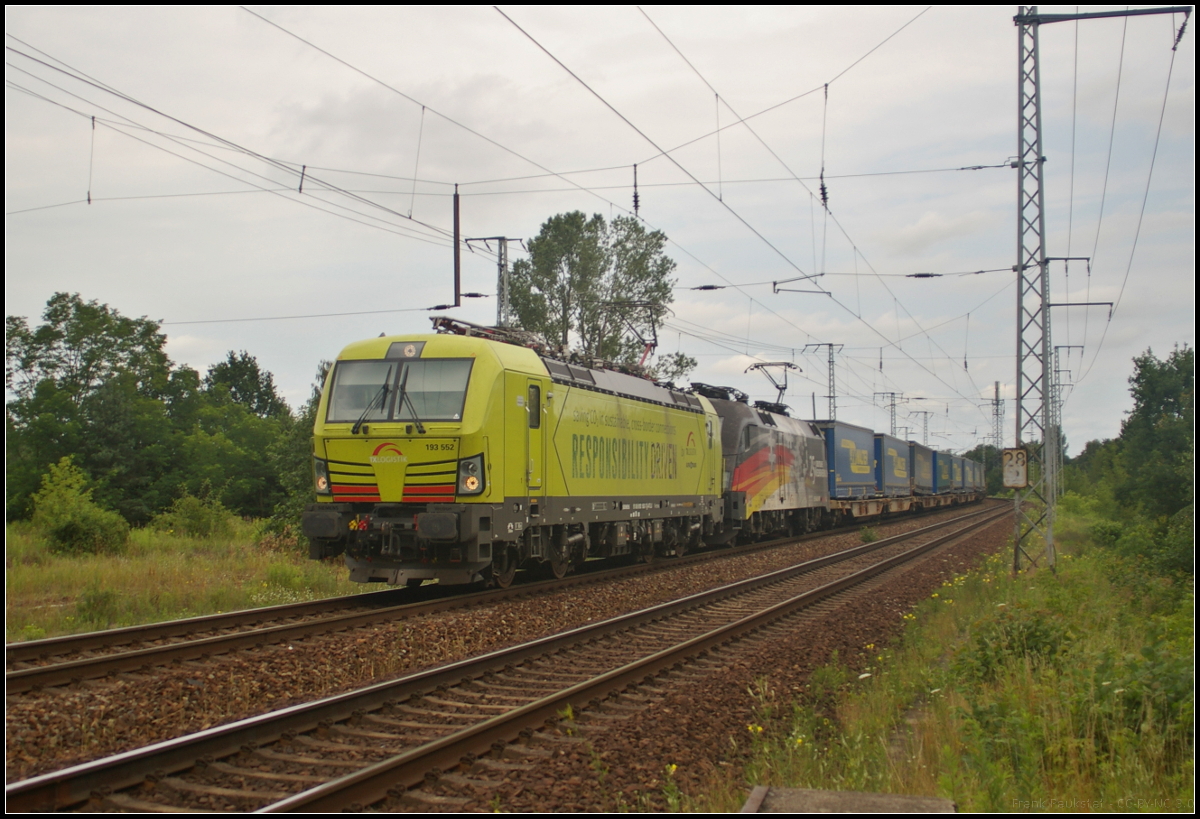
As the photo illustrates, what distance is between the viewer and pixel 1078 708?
21.8 ft

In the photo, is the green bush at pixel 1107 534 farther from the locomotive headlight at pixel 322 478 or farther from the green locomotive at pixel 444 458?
the locomotive headlight at pixel 322 478

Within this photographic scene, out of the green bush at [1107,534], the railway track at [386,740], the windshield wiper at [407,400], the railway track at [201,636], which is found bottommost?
the railway track at [386,740]

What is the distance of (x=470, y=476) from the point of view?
A: 12719mm

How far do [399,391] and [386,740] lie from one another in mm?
7120

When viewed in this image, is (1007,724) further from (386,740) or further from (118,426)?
(118,426)

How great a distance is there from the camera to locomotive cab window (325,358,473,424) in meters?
13.0

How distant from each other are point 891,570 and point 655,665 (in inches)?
481

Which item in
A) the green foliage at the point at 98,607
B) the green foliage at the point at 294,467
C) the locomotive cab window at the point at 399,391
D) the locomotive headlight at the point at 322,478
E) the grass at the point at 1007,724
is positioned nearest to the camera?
the grass at the point at 1007,724

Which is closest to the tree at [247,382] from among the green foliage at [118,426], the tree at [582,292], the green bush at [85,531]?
the green foliage at [118,426]

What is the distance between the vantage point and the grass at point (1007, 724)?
564 cm

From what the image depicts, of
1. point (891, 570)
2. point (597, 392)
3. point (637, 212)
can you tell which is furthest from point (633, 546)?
point (637, 212)

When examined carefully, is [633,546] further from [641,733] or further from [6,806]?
[6,806]

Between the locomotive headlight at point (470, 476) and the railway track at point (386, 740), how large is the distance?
9.28ft

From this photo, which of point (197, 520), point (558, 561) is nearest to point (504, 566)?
point (558, 561)
